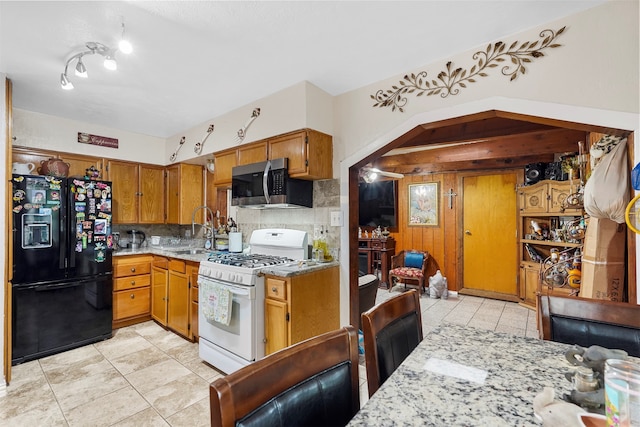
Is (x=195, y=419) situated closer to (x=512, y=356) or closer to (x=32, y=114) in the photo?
(x=512, y=356)

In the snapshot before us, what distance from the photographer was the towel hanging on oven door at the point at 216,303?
7.80 ft

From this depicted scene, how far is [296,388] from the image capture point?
75 centimetres

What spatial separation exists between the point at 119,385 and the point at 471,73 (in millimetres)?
3486

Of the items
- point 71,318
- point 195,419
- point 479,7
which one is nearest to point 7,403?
point 71,318

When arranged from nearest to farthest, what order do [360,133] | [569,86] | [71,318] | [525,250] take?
1. [569,86]
2. [360,133]
3. [71,318]
4. [525,250]

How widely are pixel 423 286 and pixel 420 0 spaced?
4781mm

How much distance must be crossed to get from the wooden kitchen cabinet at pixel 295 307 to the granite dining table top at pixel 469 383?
1288mm

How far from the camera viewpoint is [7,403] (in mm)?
2094

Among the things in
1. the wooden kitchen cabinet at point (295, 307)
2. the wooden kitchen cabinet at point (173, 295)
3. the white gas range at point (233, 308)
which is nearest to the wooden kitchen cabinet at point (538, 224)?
the wooden kitchen cabinet at point (295, 307)

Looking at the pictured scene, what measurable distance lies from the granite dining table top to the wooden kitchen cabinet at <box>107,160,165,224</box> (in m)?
4.01

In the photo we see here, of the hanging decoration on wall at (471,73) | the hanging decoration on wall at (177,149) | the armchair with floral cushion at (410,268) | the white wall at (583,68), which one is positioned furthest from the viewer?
the armchair with floral cushion at (410,268)

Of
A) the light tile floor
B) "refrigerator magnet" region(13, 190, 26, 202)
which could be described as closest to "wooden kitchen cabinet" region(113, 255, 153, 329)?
the light tile floor

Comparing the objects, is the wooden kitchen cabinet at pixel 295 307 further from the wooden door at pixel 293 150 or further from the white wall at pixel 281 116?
the white wall at pixel 281 116

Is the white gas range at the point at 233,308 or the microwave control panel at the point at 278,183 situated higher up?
the microwave control panel at the point at 278,183
